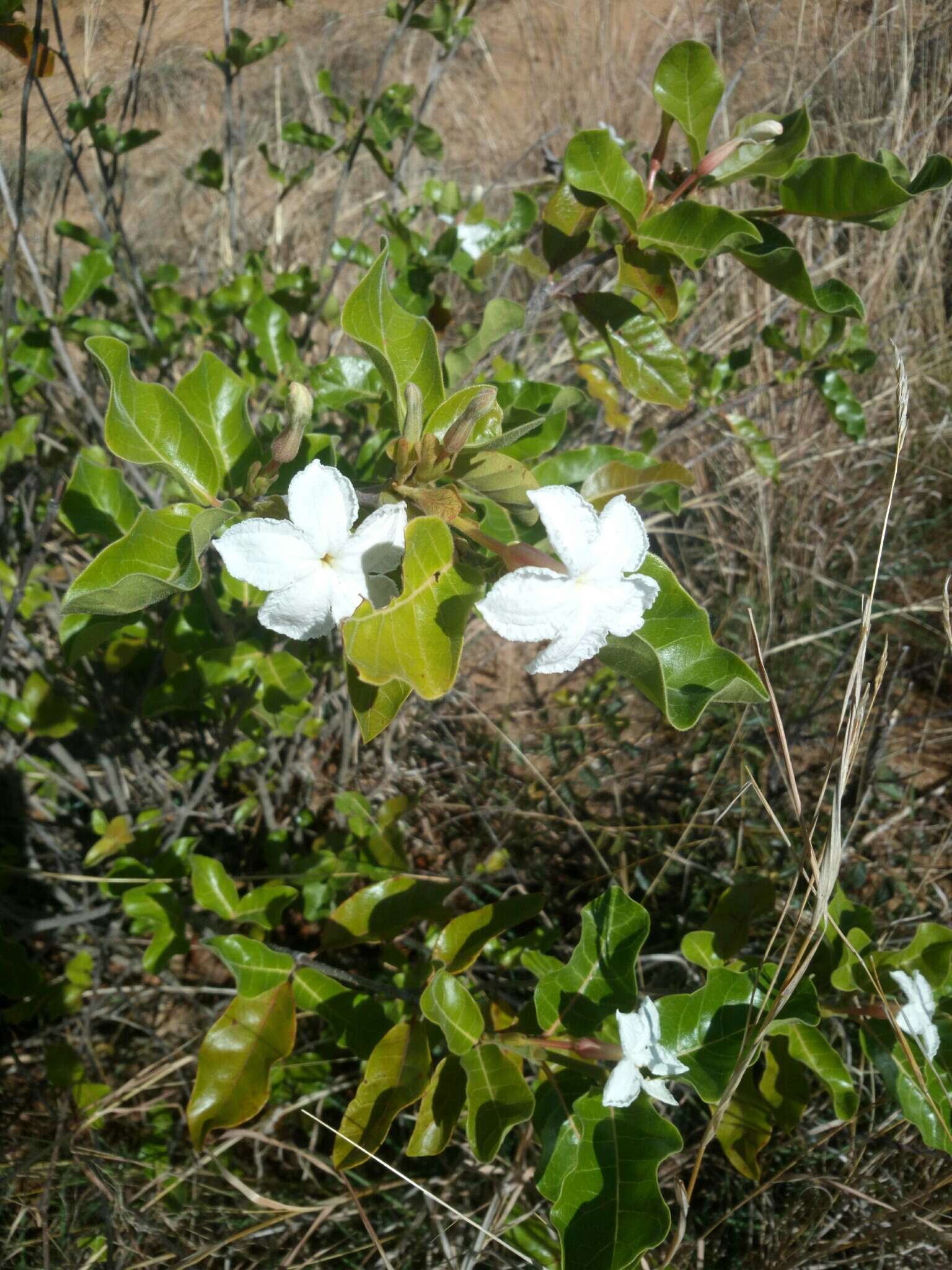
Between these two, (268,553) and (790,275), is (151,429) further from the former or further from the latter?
(790,275)

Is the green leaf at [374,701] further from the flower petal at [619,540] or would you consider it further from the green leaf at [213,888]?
the green leaf at [213,888]

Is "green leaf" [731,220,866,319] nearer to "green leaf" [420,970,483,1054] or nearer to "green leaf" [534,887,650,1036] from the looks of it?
"green leaf" [534,887,650,1036]

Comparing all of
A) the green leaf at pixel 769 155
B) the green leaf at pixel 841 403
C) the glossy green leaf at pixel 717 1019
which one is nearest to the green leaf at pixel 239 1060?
the glossy green leaf at pixel 717 1019

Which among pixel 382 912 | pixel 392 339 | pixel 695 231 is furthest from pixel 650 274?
pixel 382 912

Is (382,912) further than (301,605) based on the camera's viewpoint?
Yes

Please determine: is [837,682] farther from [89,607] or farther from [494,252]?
[89,607]

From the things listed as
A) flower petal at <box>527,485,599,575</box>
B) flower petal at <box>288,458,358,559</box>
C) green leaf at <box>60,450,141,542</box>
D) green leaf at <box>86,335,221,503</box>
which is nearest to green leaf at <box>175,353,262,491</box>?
green leaf at <box>86,335,221,503</box>

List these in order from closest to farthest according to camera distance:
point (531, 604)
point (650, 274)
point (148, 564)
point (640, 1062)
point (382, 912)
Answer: point (531, 604) < point (148, 564) < point (640, 1062) < point (650, 274) < point (382, 912)
